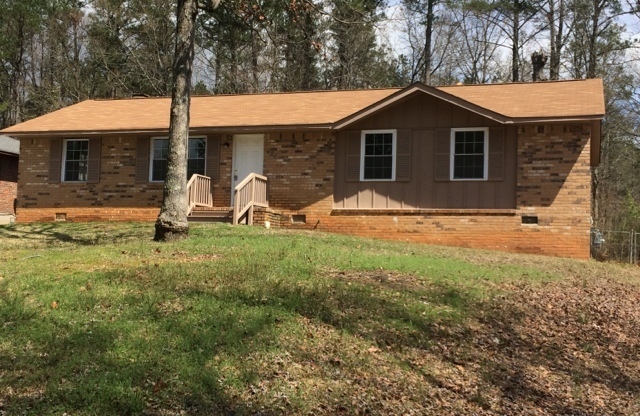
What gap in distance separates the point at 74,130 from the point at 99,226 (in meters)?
3.73

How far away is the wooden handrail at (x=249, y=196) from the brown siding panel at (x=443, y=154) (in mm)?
4686

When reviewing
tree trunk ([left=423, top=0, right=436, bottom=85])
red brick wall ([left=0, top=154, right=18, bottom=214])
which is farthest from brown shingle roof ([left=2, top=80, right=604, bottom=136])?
tree trunk ([left=423, top=0, right=436, bottom=85])

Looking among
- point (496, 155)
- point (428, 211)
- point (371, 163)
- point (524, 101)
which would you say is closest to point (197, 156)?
point (371, 163)

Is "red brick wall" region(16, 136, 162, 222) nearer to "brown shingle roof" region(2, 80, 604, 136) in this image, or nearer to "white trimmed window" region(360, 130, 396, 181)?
"brown shingle roof" region(2, 80, 604, 136)

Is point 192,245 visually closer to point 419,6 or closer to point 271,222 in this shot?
point 271,222

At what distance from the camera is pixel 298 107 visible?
1870 cm

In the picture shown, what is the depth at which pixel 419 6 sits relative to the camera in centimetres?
3156

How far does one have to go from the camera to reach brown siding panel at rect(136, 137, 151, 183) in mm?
17891

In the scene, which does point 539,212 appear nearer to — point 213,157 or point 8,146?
point 213,157

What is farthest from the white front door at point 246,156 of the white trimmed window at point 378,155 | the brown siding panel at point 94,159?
the brown siding panel at point 94,159

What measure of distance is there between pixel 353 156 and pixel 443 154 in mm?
2397

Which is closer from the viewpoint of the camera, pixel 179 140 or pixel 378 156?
pixel 179 140

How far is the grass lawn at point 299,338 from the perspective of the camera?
186 inches

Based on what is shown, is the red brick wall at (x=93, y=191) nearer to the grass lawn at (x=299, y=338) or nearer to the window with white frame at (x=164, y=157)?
the window with white frame at (x=164, y=157)
